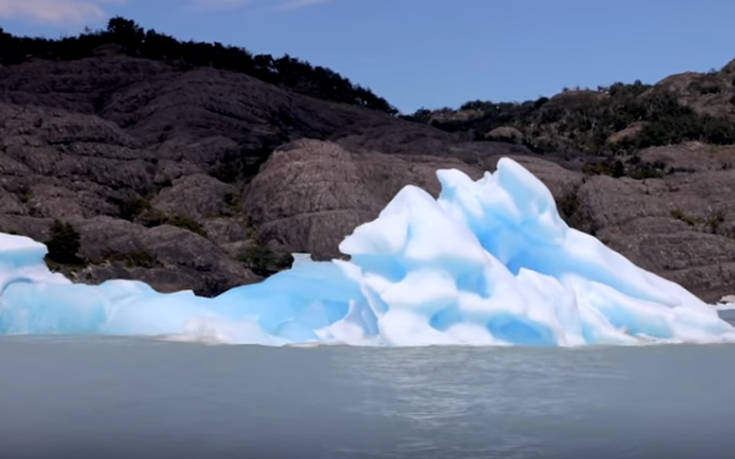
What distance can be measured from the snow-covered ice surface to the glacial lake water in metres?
1.05

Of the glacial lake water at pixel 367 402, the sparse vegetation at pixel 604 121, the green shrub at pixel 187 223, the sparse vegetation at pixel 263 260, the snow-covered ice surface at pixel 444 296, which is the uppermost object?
the sparse vegetation at pixel 604 121

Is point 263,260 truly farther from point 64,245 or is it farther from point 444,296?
point 444,296

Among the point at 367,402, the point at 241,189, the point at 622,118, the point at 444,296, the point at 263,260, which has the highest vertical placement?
the point at 622,118

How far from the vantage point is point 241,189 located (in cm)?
6969

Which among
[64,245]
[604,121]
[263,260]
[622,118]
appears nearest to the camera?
[64,245]

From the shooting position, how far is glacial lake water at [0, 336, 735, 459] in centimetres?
1280

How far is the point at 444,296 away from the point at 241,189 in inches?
1829

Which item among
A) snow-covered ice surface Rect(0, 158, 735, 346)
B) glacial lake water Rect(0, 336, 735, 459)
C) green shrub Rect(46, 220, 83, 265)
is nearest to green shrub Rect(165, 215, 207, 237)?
green shrub Rect(46, 220, 83, 265)

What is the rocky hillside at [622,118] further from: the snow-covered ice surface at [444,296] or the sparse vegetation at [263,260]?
the snow-covered ice surface at [444,296]

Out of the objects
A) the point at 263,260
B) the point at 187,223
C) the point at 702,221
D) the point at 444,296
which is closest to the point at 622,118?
the point at 702,221

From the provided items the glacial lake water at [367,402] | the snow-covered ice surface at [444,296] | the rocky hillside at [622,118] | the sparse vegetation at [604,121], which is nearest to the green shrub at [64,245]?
the snow-covered ice surface at [444,296]

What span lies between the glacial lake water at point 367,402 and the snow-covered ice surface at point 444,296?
1047 millimetres

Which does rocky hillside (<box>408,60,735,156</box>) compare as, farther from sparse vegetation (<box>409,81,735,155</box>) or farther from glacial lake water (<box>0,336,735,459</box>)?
glacial lake water (<box>0,336,735,459</box>)

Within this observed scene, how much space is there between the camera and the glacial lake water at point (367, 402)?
1280 centimetres
